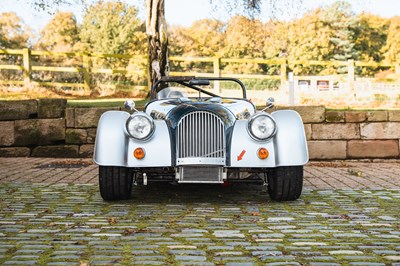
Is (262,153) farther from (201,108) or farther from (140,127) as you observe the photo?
(140,127)

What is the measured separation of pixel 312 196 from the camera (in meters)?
5.91

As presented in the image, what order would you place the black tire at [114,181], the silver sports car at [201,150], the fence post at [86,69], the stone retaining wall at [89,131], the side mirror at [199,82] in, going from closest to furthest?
the silver sports car at [201,150] → the black tire at [114,181] → the side mirror at [199,82] → the stone retaining wall at [89,131] → the fence post at [86,69]

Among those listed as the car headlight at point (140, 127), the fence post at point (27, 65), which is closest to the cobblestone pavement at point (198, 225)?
the car headlight at point (140, 127)

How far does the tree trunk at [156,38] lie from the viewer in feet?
40.1

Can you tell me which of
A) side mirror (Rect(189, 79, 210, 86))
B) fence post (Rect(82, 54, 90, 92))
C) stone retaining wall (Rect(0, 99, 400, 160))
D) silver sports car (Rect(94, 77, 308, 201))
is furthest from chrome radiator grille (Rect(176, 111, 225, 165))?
fence post (Rect(82, 54, 90, 92))

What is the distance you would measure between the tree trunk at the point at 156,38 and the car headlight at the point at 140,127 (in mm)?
6924

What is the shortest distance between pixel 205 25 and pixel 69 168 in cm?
3330

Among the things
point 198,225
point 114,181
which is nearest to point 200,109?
point 114,181

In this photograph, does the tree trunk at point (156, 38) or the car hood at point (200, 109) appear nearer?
the car hood at point (200, 109)

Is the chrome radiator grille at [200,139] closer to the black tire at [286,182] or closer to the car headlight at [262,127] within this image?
the car headlight at [262,127]

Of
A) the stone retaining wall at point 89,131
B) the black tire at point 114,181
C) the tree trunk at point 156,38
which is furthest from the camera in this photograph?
the tree trunk at point 156,38

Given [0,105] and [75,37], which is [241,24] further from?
[75,37]

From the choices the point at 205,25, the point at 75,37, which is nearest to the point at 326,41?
the point at 205,25

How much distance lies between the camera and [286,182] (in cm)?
540
